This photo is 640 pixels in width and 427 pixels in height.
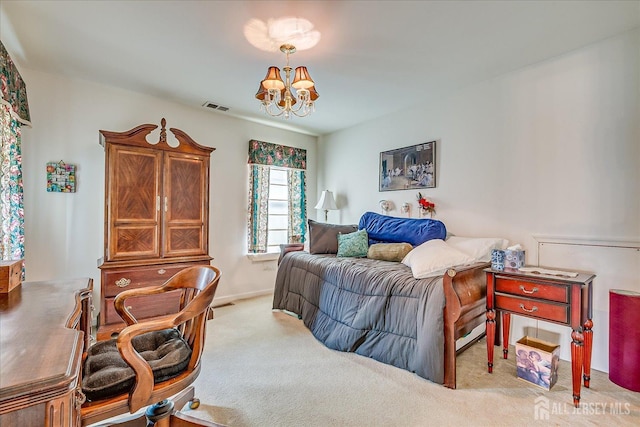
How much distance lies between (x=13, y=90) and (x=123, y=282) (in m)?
1.75

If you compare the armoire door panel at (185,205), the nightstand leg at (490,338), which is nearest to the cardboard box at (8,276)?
the armoire door panel at (185,205)

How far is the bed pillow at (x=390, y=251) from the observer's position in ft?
9.80

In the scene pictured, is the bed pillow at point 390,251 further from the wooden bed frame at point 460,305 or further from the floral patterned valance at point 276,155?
the floral patterned valance at point 276,155

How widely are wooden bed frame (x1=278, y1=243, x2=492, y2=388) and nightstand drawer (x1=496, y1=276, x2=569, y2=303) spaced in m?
0.17

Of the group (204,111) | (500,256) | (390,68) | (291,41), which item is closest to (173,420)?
(500,256)

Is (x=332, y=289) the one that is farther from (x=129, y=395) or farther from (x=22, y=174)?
(x=22, y=174)

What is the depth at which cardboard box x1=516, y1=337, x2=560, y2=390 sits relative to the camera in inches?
75.2

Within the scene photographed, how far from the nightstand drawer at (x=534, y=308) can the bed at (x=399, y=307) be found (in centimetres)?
18

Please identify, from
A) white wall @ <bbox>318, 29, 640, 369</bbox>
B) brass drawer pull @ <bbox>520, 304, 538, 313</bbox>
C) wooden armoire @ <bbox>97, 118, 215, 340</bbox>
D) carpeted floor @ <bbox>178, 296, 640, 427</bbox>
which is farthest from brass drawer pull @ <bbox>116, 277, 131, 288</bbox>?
brass drawer pull @ <bbox>520, 304, 538, 313</bbox>

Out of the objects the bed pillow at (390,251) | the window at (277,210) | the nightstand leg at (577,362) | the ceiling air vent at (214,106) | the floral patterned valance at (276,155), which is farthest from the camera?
the window at (277,210)

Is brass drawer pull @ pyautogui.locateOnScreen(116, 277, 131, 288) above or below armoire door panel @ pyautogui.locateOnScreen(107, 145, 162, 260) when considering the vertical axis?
below

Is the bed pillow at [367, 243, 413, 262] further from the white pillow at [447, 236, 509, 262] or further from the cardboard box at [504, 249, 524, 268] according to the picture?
the cardboard box at [504, 249, 524, 268]

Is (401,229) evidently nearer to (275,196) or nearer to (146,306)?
(275,196)

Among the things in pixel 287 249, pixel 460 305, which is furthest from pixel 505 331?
pixel 287 249
